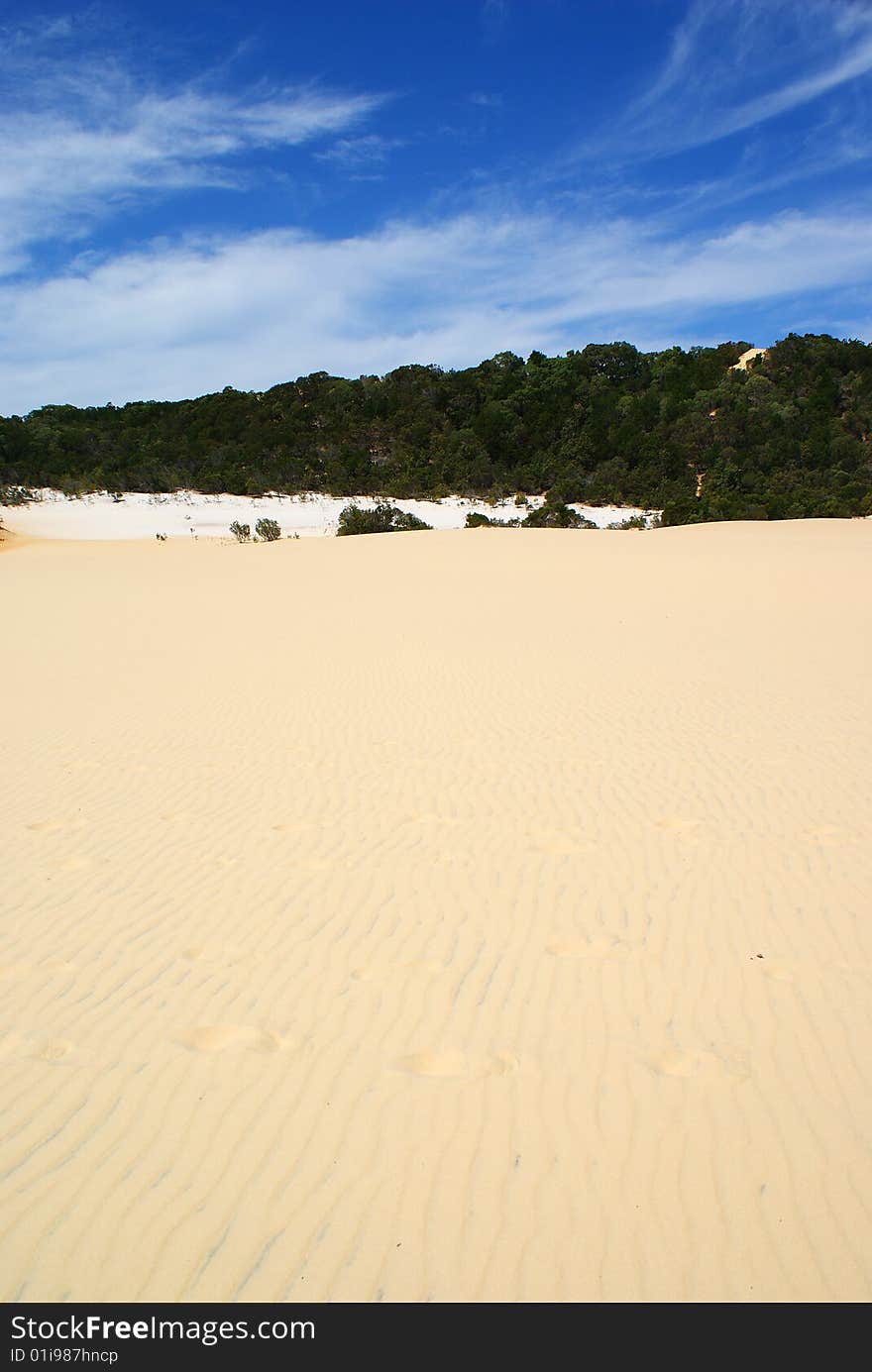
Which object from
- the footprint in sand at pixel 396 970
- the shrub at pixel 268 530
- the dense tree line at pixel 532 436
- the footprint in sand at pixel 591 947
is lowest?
the footprint in sand at pixel 396 970

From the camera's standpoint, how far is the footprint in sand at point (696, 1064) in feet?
9.89

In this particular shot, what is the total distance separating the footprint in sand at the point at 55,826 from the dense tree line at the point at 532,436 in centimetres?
2587

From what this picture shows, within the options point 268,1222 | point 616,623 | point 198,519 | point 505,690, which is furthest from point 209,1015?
point 198,519

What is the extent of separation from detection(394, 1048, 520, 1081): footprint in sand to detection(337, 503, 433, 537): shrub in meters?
24.8

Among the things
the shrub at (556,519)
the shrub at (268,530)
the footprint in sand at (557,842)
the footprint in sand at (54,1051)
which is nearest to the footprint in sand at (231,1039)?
the footprint in sand at (54,1051)

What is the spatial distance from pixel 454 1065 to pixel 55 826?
133 inches

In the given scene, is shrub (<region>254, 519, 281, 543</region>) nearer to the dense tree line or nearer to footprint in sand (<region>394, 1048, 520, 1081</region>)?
the dense tree line

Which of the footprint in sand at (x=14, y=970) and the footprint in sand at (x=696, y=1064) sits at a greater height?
the footprint in sand at (x=14, y=970)

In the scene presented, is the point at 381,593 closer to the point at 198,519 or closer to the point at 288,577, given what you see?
the point at 288,577

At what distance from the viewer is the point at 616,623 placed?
40.3 feet

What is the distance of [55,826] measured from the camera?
528cm

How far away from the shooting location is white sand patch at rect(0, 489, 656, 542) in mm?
30219

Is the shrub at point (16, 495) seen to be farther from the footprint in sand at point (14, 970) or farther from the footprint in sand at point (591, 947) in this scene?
the footprint in sand at point (591, 947)

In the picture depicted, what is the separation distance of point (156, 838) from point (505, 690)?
4295 millimetres
